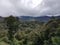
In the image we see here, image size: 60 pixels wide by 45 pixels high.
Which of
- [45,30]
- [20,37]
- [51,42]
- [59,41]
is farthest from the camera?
[20,37]

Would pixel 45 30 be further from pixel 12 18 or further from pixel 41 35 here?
pixel 12 18

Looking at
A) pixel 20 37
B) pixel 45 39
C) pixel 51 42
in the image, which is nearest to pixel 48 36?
pixel 45 39

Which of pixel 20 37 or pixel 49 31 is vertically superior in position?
pixel 49 31

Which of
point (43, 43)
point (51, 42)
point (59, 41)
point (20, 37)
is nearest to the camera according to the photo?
point (59, 41)

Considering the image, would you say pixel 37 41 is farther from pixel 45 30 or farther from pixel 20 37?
pixel 20 37

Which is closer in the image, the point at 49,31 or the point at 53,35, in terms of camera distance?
the point at 53,35

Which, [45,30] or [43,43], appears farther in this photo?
[45,30]

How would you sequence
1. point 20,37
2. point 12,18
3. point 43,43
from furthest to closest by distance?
point 12,18 < point 20,37 < point 43,43

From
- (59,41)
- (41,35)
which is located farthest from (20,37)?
(59,41)

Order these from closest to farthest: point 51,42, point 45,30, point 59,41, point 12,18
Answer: point 59,41, point 51,42, point 45,30, point 12,18

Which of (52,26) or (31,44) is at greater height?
(52,26)
